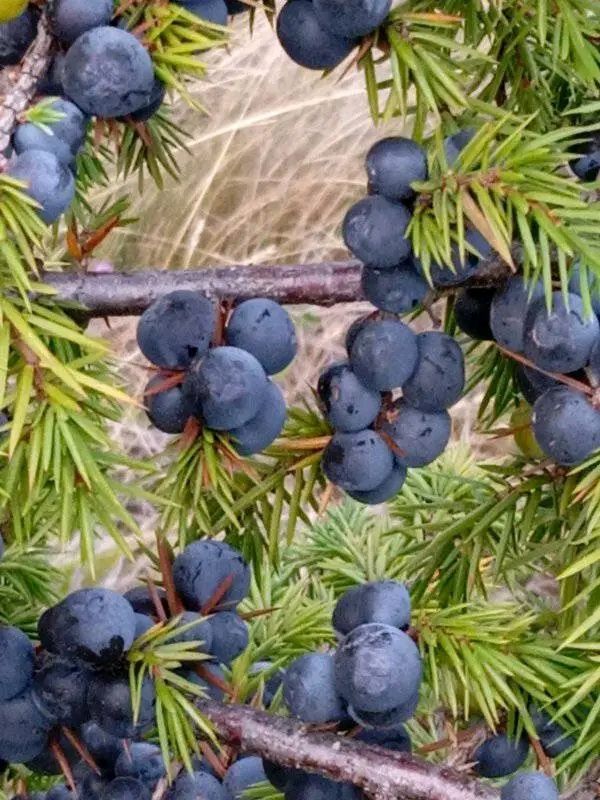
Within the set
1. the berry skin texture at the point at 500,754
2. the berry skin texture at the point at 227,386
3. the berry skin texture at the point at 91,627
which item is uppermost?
the berry skin texture at the point at 227,386

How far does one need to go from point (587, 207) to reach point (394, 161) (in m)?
0.08

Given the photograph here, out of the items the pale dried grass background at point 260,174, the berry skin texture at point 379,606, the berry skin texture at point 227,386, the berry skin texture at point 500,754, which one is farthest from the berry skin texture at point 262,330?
the pale dried grass background at point 260,174

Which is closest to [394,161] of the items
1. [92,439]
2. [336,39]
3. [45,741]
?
[336,39]

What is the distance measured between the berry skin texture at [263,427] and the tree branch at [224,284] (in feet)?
0.15

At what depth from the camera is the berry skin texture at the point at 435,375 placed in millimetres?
473

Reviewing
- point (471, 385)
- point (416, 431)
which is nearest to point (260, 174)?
point (471, 385)

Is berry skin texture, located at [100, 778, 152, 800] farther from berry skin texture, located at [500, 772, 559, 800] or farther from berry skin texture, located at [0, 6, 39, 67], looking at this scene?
berry skin texture, located at [0, 6, 39, 67]

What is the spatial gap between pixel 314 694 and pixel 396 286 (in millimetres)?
173

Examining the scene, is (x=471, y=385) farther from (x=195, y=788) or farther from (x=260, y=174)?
(x=260, y=174)

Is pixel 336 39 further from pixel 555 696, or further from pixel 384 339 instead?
pixel 555 696

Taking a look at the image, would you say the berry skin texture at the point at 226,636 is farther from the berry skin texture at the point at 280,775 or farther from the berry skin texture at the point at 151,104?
the berry skin texture at the point at 151,104

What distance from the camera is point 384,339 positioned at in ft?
1.51

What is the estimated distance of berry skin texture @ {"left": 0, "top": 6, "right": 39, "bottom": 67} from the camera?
1.40 ft

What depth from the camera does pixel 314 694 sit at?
1.52 feet
